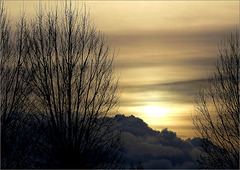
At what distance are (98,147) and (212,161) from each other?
21.2 feet

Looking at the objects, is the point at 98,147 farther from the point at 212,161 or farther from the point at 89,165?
the point at 212,161

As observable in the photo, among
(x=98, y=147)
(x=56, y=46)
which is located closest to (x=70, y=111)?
(x=98, y=147)

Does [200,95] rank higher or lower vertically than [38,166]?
higher

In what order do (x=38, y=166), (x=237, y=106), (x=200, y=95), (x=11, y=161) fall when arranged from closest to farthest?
(x=38, y=166) < (x=11, y=161) < (x=237, y=106) < (x=200, y=95)

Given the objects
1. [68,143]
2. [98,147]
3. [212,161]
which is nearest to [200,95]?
[212,161]

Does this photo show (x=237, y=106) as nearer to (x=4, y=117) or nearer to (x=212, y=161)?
(x=212, y=161)

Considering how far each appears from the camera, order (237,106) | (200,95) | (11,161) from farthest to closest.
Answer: (200,95)
(237,106)
(11,161)

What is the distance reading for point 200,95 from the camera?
58.3 ft

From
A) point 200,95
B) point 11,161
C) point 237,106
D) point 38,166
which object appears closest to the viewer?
point 38,166

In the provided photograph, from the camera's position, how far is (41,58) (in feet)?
46.0

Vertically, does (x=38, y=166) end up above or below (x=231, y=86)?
below

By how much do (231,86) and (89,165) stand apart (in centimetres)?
834

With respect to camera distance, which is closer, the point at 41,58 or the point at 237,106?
the point at 41,58

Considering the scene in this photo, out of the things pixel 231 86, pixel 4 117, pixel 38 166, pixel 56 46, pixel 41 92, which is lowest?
pixel 38 166
